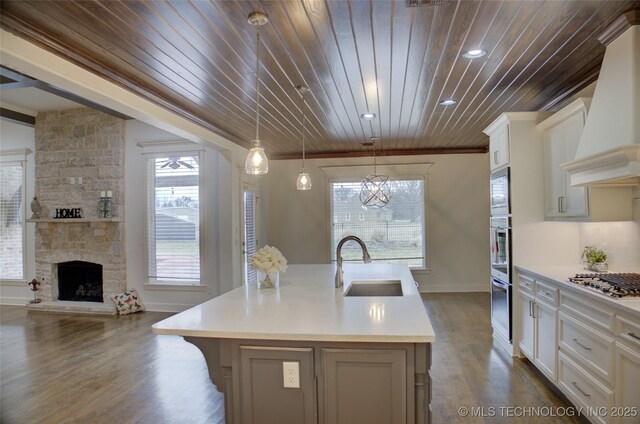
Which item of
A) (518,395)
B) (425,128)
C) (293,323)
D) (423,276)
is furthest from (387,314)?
(423,276)

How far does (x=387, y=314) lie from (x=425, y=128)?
12.1 feet

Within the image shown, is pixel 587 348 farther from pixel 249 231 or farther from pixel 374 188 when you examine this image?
pixel 249 231

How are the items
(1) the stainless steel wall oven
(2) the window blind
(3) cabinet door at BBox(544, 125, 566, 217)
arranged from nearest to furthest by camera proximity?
1. (3) cabinet door at BBox(544, 125, 566, 217)
2. (1) the stainless steel wall oven
3. (2) the window blind

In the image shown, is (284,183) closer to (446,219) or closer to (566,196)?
(446,219)

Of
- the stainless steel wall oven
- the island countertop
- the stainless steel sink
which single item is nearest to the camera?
the island countertop

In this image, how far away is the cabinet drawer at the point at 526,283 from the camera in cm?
325

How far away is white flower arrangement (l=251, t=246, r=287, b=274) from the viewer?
265 cm

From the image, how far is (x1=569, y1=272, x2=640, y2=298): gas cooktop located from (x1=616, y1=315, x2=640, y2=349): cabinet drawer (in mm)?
148

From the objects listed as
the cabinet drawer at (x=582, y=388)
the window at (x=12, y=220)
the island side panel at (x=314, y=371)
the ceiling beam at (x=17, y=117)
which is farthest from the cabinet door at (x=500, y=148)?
the window at (x=12, y=220)

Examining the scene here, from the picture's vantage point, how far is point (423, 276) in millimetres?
6770

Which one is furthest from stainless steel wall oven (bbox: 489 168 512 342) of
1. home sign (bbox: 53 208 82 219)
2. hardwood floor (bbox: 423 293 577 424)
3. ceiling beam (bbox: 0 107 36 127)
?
ceiling beam (bbox: 0 107 36 127)

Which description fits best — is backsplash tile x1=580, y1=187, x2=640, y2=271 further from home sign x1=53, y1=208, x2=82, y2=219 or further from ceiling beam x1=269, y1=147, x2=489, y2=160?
home sign x1=53, y1=208, x2=82, y2=219

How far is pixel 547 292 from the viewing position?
9.62 ft

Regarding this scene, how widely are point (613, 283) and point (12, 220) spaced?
818cm
